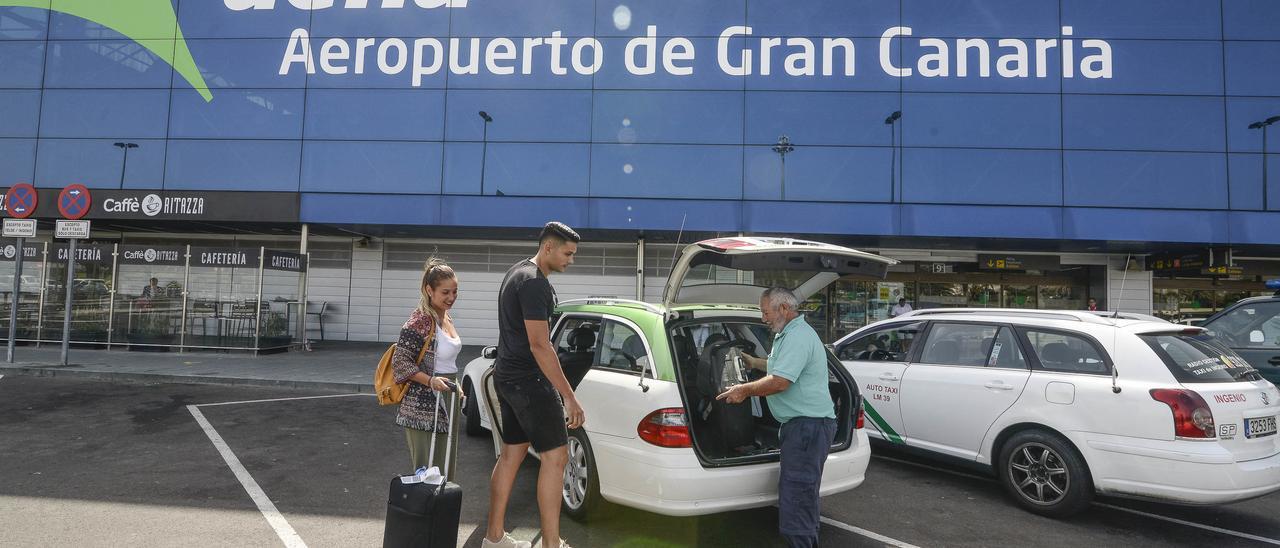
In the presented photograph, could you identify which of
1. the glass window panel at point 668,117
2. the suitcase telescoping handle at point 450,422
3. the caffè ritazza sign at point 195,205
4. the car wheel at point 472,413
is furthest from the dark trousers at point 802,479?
the caffè ritazza sign at point 195,205

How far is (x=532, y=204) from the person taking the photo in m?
14.4

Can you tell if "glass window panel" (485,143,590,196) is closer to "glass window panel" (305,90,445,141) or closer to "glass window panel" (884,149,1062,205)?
"glass window panel" (305,90,445,141)

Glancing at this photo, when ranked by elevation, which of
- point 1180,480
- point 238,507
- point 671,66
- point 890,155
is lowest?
point 238,507

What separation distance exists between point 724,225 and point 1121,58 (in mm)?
10277

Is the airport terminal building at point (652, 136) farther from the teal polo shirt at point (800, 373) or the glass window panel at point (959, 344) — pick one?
the teal polo shirt at point (800, 373)

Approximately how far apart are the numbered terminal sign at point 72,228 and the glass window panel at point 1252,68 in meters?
24.0

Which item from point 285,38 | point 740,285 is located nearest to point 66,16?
point 285,38

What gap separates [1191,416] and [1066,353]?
2.67 feet

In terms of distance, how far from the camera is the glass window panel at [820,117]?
14.8m

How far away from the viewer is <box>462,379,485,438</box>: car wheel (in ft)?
20.0

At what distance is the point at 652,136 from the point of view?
49.4 feet

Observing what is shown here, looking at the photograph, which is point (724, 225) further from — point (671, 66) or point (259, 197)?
point (259, 197)

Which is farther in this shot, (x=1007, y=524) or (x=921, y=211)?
(x=921, y=211)

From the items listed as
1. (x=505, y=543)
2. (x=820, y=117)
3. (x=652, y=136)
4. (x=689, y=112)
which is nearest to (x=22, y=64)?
(x=652, y=136)
